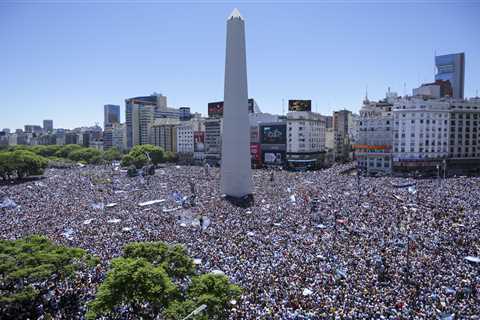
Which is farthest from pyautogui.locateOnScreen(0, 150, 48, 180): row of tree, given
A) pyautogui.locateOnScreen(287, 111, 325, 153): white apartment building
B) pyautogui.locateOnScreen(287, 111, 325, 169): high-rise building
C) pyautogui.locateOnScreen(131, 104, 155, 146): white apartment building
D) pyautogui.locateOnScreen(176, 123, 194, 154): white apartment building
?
pyautogui.locateOnScreen(131, 104, 155, 146): white apartment building

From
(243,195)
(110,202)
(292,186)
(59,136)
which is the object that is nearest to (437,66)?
(292,186)

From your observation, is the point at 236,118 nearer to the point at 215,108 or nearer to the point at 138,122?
the point at 215,108

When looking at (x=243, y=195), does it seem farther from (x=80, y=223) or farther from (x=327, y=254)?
(x=327, y=254)

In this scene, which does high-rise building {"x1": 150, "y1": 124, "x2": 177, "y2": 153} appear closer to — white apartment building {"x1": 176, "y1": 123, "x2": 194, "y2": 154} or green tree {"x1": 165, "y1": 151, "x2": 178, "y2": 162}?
white apartment building {"x1": 176, "y1": 123, "x2": 194, "y2": 154}

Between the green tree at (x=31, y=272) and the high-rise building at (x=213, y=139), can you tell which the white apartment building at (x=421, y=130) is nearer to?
the high-rise building at (x=213, y=139)

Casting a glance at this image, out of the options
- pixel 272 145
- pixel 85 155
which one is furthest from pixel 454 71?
pixel 85 155

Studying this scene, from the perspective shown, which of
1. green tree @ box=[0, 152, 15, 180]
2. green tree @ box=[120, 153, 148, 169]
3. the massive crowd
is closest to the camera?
the massive crowd

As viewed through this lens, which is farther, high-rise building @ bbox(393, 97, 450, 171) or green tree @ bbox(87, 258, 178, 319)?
high-rise building @ bbox(393, 97, 450, 171)
